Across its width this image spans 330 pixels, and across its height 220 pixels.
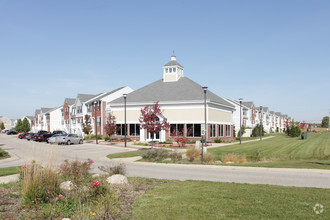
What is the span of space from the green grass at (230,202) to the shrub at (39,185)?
2.58 metres

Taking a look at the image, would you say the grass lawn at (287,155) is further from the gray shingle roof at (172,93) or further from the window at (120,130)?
Result: the window at (120,130)

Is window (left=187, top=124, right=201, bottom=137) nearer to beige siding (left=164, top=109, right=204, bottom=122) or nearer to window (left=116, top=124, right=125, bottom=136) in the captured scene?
beige siding (left=164, top=109, right=204, bottom=122)

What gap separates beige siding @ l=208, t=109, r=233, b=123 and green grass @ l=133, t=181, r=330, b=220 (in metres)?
29.9

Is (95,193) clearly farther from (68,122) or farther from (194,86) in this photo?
(68,122)

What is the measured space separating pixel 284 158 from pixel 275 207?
16.4 m

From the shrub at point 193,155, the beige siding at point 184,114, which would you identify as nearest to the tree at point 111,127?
the beige siding at point 184,114

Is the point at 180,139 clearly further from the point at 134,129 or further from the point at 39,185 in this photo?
the point at 39,185

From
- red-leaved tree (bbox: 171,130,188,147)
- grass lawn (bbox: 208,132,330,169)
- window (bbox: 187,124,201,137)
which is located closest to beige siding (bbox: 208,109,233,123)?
window (bbox: 187,124,201,137)

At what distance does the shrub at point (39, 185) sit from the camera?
309 inches

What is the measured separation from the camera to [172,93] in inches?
1709

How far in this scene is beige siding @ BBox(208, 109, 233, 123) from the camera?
40334mm

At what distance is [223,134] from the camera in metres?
44.2

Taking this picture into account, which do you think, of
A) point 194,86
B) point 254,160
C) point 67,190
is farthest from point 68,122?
point 67,190

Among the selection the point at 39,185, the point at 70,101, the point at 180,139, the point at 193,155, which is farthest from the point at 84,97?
the point at 39,185
